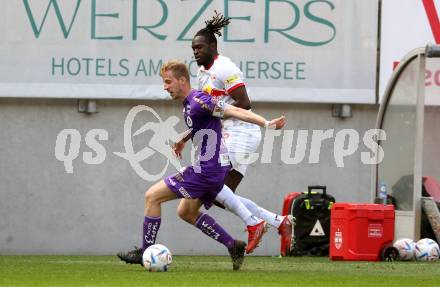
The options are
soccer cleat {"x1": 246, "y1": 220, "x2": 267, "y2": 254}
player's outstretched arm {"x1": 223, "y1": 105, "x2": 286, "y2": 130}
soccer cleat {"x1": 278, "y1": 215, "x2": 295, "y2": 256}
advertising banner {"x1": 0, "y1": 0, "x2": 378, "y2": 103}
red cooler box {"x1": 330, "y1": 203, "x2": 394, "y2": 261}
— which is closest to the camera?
player's outstretched arm {"x1": 223, "y1": 105, "x2": 286, "y2": 130}

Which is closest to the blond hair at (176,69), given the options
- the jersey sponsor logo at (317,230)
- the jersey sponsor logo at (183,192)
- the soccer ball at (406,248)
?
the jersey sponsor logo at (183,192)

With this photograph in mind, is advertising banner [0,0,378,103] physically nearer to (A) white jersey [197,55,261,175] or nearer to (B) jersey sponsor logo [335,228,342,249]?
(B) jersey sponsor logo [335,228,342,249]

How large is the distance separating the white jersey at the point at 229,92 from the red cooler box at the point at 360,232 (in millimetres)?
1397

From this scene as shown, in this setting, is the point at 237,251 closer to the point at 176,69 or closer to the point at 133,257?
the point at 133,257

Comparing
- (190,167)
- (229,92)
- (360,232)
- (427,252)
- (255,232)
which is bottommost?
(427,252)

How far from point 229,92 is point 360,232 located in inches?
90.1

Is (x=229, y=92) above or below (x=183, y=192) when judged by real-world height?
above

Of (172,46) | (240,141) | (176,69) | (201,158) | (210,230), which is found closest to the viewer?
(176,69)

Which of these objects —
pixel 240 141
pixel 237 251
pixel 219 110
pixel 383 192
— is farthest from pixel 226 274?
pixel 383 192

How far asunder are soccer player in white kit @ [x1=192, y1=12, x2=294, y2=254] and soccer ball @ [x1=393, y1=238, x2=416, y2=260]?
119 centimetres

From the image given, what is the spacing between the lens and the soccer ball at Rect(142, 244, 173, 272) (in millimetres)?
10227

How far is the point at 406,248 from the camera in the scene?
43.5 ft

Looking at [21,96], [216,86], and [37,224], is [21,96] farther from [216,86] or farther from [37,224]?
[216,86]

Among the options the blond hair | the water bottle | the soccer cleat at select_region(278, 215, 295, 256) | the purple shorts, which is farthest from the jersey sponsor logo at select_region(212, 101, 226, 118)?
the water bottle
